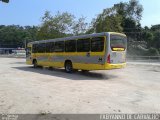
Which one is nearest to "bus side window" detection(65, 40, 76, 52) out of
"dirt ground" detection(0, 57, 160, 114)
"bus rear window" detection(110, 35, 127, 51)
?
"bus rear window" detection(110, 35, 127, 51)

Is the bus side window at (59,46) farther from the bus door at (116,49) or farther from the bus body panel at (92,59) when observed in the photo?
the bus door at (116,49)

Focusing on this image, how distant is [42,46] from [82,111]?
19.0 meters

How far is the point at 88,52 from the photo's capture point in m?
20.1

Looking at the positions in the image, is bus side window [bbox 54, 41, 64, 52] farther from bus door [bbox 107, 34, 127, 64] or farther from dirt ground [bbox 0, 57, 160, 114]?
dirt ground [bbox 0, 57, 160, 114]

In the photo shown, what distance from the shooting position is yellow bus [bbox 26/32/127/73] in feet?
61.2

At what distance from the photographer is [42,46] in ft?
90.8

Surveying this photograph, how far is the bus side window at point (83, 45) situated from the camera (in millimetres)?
20228

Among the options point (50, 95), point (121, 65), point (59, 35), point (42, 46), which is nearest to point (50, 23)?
point (59, 35)

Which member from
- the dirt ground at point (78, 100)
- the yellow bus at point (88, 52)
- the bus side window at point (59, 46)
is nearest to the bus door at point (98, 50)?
the yellow bus at point (88, 52)

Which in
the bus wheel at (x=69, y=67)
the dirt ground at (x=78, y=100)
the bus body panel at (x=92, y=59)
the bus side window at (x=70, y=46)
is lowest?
the dirt ground at (x=78, y=100)

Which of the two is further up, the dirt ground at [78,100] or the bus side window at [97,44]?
the bus side window at [97,44]

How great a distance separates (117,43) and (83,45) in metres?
2.61

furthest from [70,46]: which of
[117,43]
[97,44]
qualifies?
[117,43]

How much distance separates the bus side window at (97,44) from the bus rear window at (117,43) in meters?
0.61
